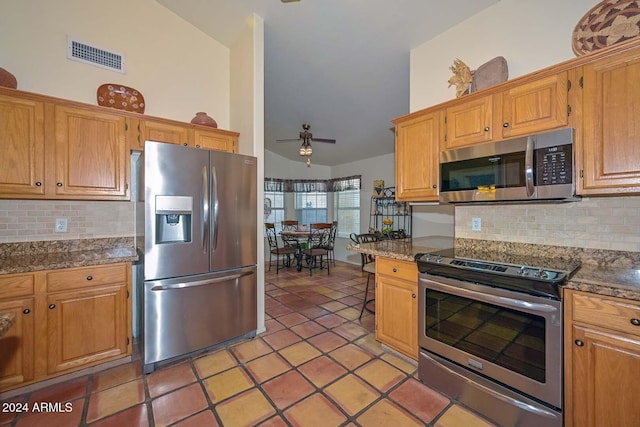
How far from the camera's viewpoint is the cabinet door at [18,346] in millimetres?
1735

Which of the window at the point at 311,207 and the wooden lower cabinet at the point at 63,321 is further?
the window at the point at 311,207

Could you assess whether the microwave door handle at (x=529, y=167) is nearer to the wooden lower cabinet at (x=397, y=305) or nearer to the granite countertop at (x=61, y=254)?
the wooden lower cabinet at (x=397, y=305)

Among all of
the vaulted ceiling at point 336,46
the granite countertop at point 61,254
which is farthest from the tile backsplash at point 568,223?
the granite countertop at point 61,254

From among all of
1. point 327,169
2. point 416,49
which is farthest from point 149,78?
point 327,169

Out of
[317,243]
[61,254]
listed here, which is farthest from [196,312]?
[317,243]

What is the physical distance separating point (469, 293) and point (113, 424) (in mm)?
2264

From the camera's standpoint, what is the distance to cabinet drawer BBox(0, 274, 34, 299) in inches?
→ 67.7

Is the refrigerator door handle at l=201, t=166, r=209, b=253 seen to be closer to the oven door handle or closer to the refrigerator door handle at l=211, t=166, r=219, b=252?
the refrigerator door handle at l=211, t=166, r=219, b=252

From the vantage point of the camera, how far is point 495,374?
1.59 m

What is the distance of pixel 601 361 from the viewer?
128cm

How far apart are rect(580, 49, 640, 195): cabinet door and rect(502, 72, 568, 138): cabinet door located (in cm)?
10

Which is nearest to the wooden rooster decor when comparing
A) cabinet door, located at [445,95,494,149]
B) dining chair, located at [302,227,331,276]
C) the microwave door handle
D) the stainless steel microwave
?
cabinet door, located at [445,95,494,149]

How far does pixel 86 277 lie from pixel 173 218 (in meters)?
0.71

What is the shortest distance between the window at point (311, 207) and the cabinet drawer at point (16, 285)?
536 cm
